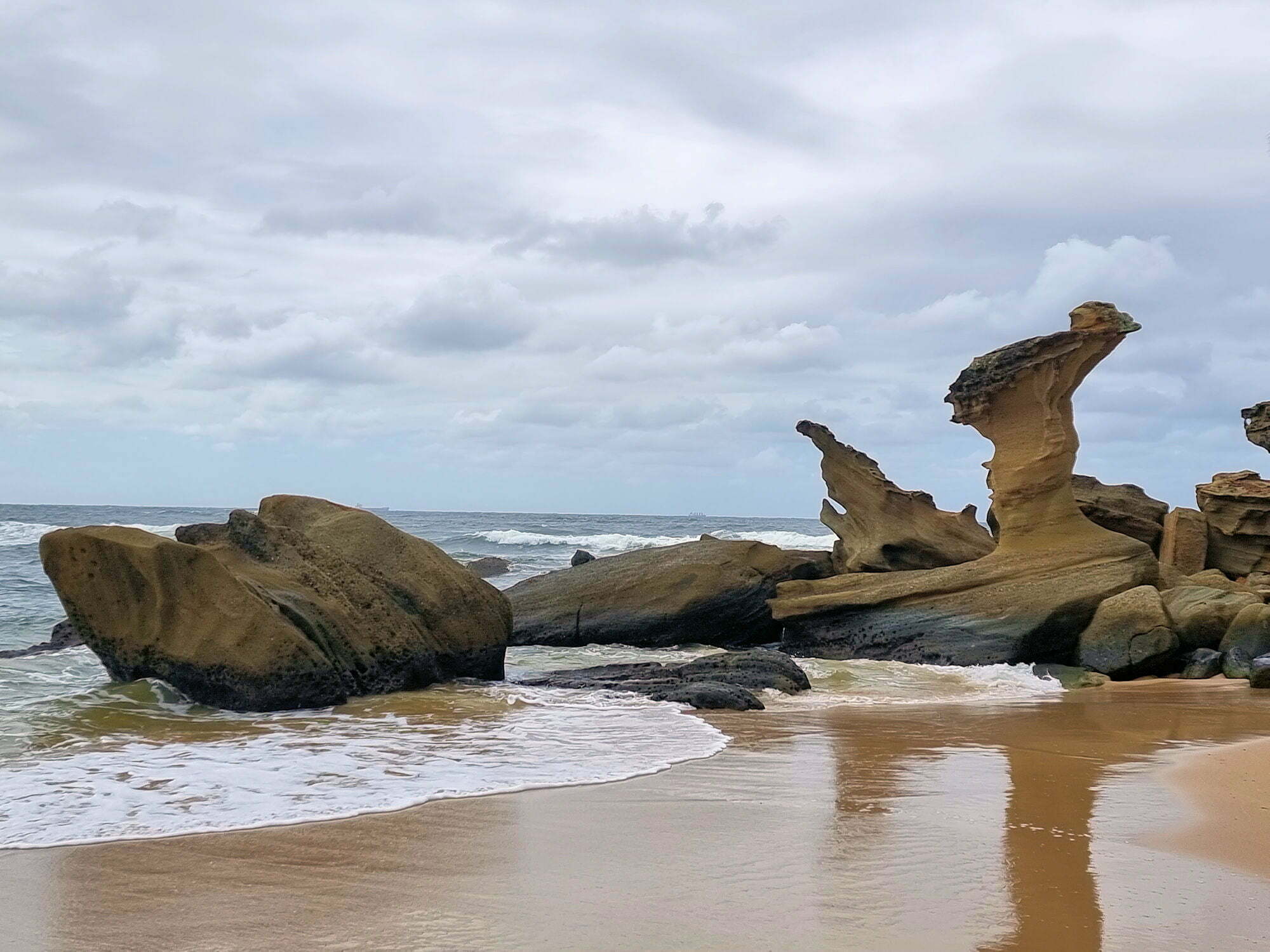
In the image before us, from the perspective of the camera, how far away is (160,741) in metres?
8.23

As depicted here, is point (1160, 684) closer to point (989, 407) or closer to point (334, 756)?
point (989, 407)

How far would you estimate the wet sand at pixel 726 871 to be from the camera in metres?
4.15

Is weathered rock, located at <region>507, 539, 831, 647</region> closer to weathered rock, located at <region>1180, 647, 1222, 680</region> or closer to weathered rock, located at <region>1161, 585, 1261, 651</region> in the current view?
weathered rock, located at <region>1161, 585, 1261, 651</region>

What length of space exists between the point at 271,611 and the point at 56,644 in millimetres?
5648

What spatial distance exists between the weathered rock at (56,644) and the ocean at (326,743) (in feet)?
2.53

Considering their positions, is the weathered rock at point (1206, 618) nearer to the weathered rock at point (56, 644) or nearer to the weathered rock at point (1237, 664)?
the weathered rock at point (1237, 664)

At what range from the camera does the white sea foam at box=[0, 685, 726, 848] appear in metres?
6.07

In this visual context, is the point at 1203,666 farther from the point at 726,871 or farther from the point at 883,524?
the point at 726,871

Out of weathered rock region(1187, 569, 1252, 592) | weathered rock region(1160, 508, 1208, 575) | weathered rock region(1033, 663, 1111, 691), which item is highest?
weathered rock region(1160, 508, 1208, 575)

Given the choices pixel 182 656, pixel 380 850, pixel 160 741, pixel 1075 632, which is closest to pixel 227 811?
pixel 380 850

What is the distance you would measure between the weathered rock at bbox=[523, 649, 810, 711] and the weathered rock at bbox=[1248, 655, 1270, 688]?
14.6ft

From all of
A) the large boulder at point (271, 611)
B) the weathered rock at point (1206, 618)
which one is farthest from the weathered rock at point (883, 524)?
the large boulder at point (271, 611)

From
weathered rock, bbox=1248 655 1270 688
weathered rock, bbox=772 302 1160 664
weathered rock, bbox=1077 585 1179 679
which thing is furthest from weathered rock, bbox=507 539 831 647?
weathered rock, bbox=1248 655 1270 688

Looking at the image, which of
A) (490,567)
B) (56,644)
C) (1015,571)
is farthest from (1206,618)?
(490,567)
